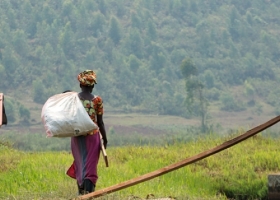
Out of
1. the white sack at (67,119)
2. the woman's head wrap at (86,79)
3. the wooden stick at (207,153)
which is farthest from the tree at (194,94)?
the wooden stick at (207,153)

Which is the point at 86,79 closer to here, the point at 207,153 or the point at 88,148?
the point at 88,148

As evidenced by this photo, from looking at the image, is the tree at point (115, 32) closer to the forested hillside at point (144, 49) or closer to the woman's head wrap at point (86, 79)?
the forested hillside at point (144, 49)

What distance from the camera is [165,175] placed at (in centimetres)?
1248

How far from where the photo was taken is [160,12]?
447ft

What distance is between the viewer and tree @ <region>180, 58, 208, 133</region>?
301 feet

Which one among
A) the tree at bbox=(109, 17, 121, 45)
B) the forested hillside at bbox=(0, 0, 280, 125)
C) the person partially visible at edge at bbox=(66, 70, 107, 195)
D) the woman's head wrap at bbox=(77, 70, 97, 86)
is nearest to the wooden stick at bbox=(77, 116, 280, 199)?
the person partially visible at edge at bbox=(66, 70, 107, 195)

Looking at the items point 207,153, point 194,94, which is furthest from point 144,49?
point 207,153

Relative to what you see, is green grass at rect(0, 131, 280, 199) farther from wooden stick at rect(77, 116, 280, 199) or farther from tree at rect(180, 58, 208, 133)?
tree at rect(180, 58, 208, 133)

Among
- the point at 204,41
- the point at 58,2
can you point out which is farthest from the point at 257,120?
the point at 58,2

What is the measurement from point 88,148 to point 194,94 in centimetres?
9246

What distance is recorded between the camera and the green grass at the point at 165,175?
1008 cm

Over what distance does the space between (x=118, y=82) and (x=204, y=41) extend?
2007cm

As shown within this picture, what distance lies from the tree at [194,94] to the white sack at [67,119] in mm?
80924

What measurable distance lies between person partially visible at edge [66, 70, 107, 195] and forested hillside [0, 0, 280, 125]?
94.0m
